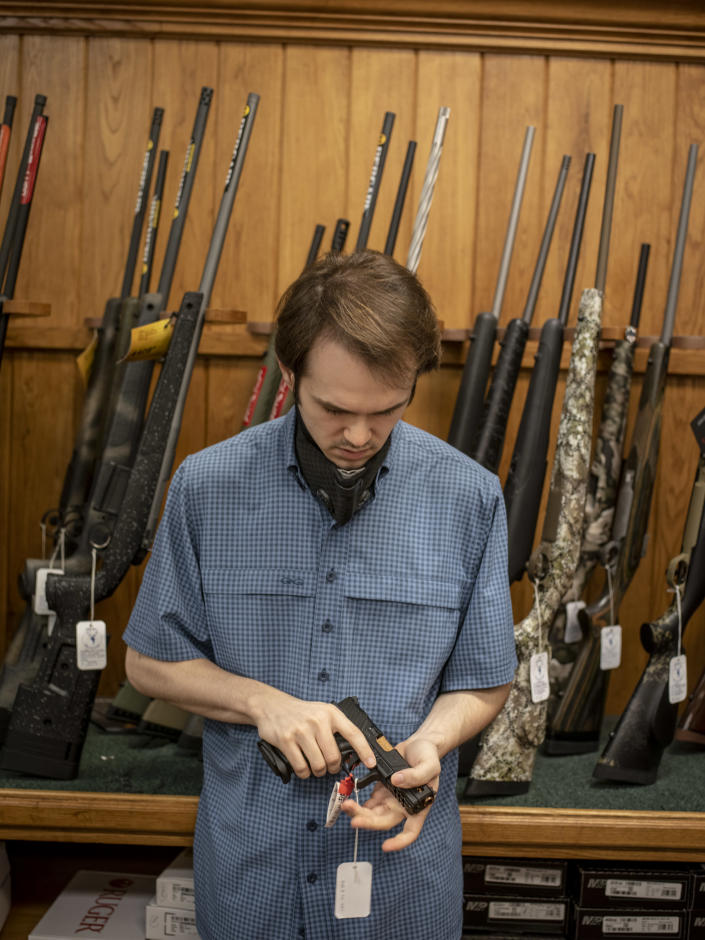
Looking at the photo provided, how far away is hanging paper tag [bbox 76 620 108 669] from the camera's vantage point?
5.37ft

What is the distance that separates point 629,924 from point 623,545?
70cm

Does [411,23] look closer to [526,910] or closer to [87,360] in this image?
[87,360]

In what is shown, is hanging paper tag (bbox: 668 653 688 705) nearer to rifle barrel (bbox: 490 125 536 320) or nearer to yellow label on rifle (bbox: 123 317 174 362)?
rifle barrel (bbox: 490 125 536 320)

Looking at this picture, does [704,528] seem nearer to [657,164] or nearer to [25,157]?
[657,164]

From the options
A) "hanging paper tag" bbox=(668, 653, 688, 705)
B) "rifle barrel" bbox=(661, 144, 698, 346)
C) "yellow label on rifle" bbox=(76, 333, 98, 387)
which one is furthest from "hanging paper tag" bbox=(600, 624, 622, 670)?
"yellow label on rifle" bbox=(76, 333, 98, 387)

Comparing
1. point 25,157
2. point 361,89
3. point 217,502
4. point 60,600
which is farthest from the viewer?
point 361,89

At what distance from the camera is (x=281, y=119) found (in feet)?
7.07

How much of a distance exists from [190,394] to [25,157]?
2.00ft

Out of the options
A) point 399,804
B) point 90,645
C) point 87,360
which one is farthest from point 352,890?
point 87,360

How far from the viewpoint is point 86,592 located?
1687mm

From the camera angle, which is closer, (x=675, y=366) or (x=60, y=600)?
(x=60, y=600)

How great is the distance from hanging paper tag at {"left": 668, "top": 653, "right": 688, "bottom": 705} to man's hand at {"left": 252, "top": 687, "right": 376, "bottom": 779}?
3.05ft

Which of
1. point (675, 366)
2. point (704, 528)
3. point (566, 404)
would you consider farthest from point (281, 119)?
point (704, 528)

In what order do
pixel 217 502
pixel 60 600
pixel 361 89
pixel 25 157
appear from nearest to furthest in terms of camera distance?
pixel 217 502, pixel 60 600, pixel 25 157, pixel 361 89
